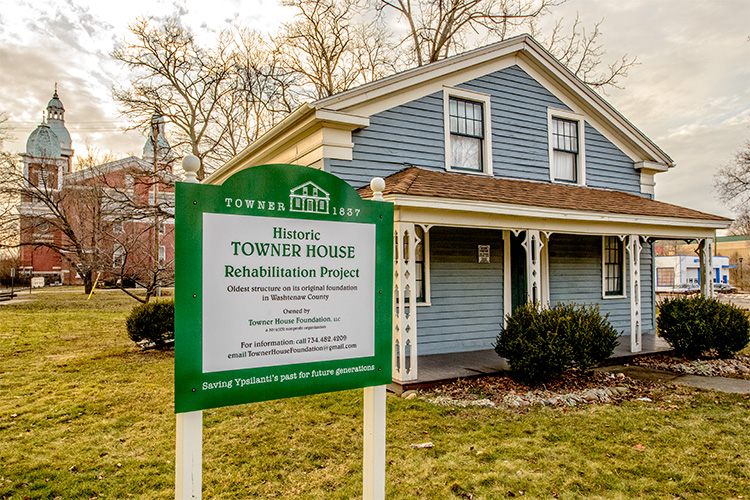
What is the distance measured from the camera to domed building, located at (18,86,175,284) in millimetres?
15672

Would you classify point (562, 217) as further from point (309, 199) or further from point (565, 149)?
point (309, 199)

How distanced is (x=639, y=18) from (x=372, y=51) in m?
12.4

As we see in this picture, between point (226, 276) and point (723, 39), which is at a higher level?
point (723, 39)

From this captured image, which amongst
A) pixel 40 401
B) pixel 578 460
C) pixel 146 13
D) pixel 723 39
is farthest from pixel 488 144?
pixel 146 13

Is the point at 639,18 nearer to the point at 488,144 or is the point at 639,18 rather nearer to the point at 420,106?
the point at 488,144

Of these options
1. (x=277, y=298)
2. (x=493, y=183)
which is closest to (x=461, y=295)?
(x=493, y=183)

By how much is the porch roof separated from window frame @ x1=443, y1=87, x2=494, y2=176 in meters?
0.28

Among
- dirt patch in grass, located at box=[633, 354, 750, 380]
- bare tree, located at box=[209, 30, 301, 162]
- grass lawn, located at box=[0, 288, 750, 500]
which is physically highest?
bare tree, located at box=[209, 30, 301, 162]

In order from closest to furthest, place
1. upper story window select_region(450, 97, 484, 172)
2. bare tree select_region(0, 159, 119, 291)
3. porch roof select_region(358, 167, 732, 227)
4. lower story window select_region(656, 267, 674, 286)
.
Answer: porch roof select_region(358, 167, 732, 227), upper story window select_region(450, 97, 484, 172), bare tree select_region(0, 159, 119, 291), lower story window select_region(656, 267, 674, 286)

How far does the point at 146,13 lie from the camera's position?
734 inches

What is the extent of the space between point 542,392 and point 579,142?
740 cm

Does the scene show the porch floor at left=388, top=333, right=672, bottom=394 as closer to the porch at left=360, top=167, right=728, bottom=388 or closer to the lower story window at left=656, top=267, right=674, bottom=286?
the porch at left=360, top=167, right=728, bottom=388

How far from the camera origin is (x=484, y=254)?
32.1 ft

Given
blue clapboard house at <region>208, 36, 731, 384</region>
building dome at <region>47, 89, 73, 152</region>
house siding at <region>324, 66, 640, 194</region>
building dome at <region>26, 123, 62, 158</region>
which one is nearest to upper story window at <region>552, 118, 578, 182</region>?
blue clapboard house at <region>208, 36, 731, 384</region>
